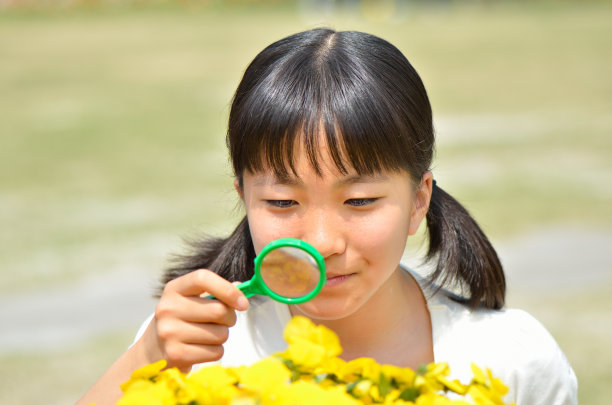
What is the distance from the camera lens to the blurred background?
15.5 feet

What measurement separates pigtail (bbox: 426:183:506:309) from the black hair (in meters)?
0.03

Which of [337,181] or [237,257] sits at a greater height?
[337,181]

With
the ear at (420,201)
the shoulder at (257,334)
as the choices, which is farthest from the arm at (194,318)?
the ear at (420,201)

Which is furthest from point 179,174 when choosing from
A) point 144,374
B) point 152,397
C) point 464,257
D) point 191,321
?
point 152,397

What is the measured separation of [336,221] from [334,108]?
0.24m

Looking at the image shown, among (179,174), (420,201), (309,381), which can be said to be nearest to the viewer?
(309,381)

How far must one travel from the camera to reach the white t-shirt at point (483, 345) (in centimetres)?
195

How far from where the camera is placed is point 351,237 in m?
1.66

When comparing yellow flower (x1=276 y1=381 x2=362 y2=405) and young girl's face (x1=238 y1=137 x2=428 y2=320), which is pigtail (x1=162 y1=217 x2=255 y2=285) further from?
yellow flower (x1=276 y1=381 x2=362 y2=405)

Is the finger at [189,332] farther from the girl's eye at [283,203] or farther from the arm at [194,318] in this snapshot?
the girl's eye at [283,203]

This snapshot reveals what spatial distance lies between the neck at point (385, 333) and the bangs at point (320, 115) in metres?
0.35

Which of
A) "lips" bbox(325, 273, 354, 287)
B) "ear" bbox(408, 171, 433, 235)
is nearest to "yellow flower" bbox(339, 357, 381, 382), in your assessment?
"lips" bbox(325, 273, 354, 287)

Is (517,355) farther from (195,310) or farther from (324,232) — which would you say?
(195,310)

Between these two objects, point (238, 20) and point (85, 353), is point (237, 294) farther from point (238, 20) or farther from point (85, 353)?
point (238, 20)
